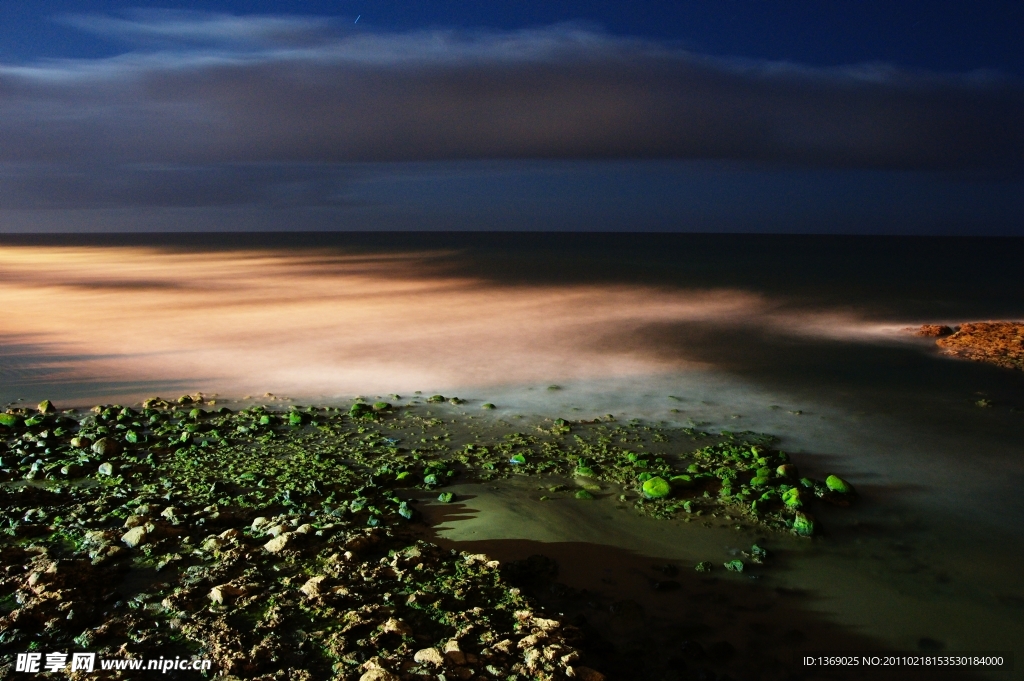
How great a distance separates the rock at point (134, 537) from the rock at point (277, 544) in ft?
2.56

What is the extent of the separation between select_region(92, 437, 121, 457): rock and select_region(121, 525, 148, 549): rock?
2.16m

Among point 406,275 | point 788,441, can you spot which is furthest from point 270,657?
point 406,275

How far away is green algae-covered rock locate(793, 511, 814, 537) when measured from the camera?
546 cm

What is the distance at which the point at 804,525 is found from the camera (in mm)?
5480

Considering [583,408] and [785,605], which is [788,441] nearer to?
[583,408]

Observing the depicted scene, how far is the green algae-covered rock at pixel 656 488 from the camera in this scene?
6.04m

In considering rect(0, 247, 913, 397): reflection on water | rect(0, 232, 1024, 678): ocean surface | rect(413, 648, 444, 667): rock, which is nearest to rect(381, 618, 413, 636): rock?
rect(413, 648, 444, 667): rock

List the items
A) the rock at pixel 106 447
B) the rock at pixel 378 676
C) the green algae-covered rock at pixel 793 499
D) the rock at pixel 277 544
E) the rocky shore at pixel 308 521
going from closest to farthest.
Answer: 1. the rock at pixel 378 676
2. the rocky shore at pixel 308 521
3. the rock at pixel 277 544
4. the green algae-covered rock at pixel 793 499
5. the rock at pixel 106 447

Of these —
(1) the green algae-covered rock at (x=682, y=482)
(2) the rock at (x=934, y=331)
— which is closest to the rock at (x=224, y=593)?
(1) the green algae-covered rock at (x=682, y=482)

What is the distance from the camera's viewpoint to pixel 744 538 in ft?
17.6

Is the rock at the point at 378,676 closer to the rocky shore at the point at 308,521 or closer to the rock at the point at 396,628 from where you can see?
the rocky shore at the point at 308,521

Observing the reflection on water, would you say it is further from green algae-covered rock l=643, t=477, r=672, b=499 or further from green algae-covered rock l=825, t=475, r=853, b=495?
green algae-covered rock l=825, t=475, r=853, b=495

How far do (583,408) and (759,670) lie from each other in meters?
5.28

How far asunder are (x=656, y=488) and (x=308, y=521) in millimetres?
2773
